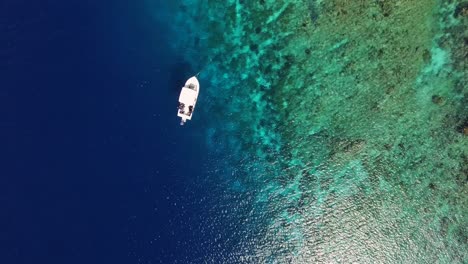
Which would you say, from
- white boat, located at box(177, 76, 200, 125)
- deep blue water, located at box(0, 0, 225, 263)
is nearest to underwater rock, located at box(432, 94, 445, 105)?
white boat, located at box(177, 76, 200, 125)

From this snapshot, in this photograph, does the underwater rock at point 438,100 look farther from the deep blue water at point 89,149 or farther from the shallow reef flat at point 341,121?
the deep blue water at point 89,149

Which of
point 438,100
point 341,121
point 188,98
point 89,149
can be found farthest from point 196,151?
point 438,100

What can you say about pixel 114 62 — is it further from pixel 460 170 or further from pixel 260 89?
pixel 460 170

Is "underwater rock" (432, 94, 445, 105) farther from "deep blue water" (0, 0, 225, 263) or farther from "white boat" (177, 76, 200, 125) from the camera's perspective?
"deep blue water" (0, 0, 225, 263)

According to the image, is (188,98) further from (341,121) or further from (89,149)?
(341,121)

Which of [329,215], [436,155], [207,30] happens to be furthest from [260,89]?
[436,155]
